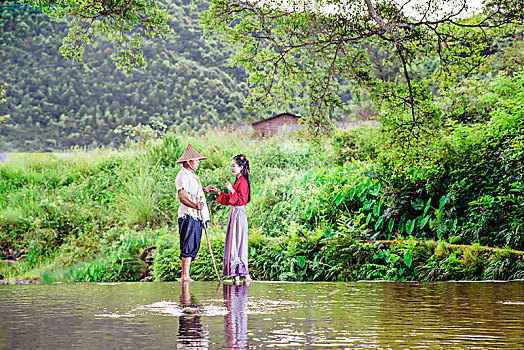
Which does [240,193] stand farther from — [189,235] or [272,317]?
[272,317]

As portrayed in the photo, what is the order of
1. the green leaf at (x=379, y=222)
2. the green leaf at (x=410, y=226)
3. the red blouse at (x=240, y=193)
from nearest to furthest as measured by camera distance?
1. the red blouse at (x=240, y=193)
2. the green leaf at (x=410, y=226)
3. the green leaf at (x=379, y=222)

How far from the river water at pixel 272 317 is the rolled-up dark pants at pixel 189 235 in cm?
73

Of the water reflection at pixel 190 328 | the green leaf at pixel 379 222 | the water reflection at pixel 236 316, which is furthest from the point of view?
the green leaf at pixel 379 222

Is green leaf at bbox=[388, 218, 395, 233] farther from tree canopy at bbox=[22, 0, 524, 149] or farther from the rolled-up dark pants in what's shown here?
the rolled-up dark pants

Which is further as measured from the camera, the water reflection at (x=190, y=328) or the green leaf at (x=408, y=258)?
the green leaf at (x=408, y=258)

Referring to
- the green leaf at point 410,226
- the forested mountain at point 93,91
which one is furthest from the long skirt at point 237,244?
the forested mountain at point 93,91

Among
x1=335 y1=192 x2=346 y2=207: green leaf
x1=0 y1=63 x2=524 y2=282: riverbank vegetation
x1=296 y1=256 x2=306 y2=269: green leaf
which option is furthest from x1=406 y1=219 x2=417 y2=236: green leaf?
x1=296 y1=256 x2=306 y2=269: green leaf

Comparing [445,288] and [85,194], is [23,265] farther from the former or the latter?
[445,288]

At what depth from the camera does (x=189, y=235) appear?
27.1ft

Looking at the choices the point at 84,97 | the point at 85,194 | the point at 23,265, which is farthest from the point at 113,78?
the point at 23,265

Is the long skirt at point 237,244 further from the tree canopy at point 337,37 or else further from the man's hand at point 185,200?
the tree canopy at point 337,37

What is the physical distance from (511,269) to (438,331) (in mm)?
4510

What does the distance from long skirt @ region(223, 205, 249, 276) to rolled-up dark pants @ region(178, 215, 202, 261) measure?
0.48m

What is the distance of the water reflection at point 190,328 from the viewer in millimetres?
3701
